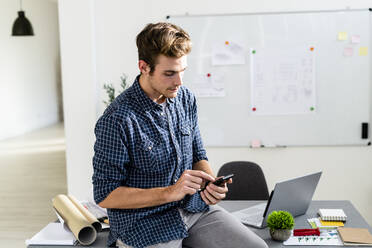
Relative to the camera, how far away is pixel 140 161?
2.07 m

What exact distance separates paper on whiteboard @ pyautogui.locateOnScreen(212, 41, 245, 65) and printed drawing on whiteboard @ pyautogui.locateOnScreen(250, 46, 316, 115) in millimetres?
112

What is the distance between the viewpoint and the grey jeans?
207cm

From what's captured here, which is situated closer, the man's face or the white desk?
the man's face

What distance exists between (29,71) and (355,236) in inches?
403

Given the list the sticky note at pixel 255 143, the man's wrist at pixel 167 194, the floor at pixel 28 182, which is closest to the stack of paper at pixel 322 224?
the man's wrist at pixel 167 194

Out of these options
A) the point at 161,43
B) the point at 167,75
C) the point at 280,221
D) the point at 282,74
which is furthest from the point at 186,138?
the point at 282,74

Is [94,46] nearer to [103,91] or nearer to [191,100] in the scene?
[103,91]

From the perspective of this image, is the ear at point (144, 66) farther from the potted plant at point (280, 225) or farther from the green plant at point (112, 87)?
the green plant at point (112, 87)

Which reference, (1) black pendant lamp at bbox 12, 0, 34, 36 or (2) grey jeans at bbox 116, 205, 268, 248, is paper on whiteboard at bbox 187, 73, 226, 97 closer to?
(2) grey jeans at bbox 116, 205, 268, 248

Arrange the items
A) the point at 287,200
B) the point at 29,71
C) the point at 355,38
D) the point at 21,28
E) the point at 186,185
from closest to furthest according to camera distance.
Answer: the point at 186,185
the point at 287,200
the point at 355,38
the point at 21,28
the point at 29,71

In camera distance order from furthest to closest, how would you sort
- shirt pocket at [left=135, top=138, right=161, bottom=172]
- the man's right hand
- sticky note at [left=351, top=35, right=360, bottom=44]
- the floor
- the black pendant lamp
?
1. the black pendant lamp
2. the floor
3. sticky note at [left=351, top=35, right=360, bottom=44]
4. shirt pocket at [left=135, top=138, right=161, bottom=172]
5. the man's right hand

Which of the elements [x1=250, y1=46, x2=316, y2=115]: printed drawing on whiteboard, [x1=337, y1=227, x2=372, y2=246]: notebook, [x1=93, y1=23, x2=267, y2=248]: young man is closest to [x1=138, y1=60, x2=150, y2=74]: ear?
[x1=93, y1=23, x2=267, y2=248]: young man

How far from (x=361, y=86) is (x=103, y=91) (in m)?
2.45

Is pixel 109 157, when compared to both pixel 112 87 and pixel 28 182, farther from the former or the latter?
pixel 28 182
